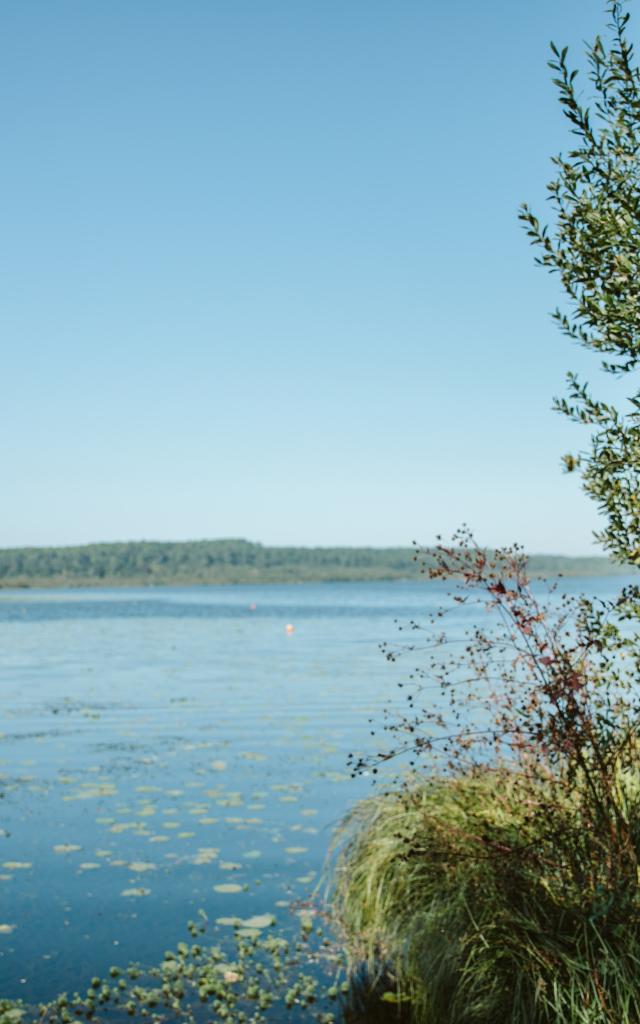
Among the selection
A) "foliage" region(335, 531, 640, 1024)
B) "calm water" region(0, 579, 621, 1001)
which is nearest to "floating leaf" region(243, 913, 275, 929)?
"calm water" region(0, 579, 621, 1001)

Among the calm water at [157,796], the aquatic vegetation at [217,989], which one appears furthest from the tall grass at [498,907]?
the calm water at [157,796]

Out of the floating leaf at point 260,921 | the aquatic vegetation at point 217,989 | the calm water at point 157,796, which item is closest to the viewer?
the aquatic vegetation at point 217,989

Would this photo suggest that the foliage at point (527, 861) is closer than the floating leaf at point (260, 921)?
Yes

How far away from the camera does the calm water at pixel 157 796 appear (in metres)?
10.5

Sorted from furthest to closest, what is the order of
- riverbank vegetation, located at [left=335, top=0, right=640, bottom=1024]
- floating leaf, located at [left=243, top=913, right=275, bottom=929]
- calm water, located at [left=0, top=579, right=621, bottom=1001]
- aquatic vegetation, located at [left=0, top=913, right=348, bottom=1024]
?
1. calm water, located at [left=0, top=579, right=621, bottom=1001]
2. floating leaf, located at [left=243, top=913, right=275, bottom=929]
3. aquatic vegetation, located at [left=0, top=913, right=348, bottom=1024]
4. riverbank vegetation, located at [left=335, top=0, right=640, bottom=1024]

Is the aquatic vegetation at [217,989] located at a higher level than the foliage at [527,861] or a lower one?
lower

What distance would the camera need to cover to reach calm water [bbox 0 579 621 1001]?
1052 cm

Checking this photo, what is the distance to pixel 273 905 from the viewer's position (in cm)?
1088

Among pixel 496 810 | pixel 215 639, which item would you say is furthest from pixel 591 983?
pixel 215 639

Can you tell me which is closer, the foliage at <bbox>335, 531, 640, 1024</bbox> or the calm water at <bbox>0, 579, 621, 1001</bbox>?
the foliage at <bbox>335, 531, 640, 1024</bbox>

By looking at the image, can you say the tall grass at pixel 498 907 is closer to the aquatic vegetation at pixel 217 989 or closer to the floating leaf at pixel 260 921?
the aquatic vegetation at pixel 217 989

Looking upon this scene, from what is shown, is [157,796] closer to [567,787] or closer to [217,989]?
[217,989]

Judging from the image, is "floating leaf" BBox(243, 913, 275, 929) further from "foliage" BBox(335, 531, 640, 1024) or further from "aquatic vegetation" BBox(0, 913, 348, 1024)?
"foliage" BBox(335, 531, 640, 1024)

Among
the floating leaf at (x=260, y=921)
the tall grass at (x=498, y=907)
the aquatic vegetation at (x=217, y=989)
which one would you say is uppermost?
the tall grass at (x=498, y=907)
